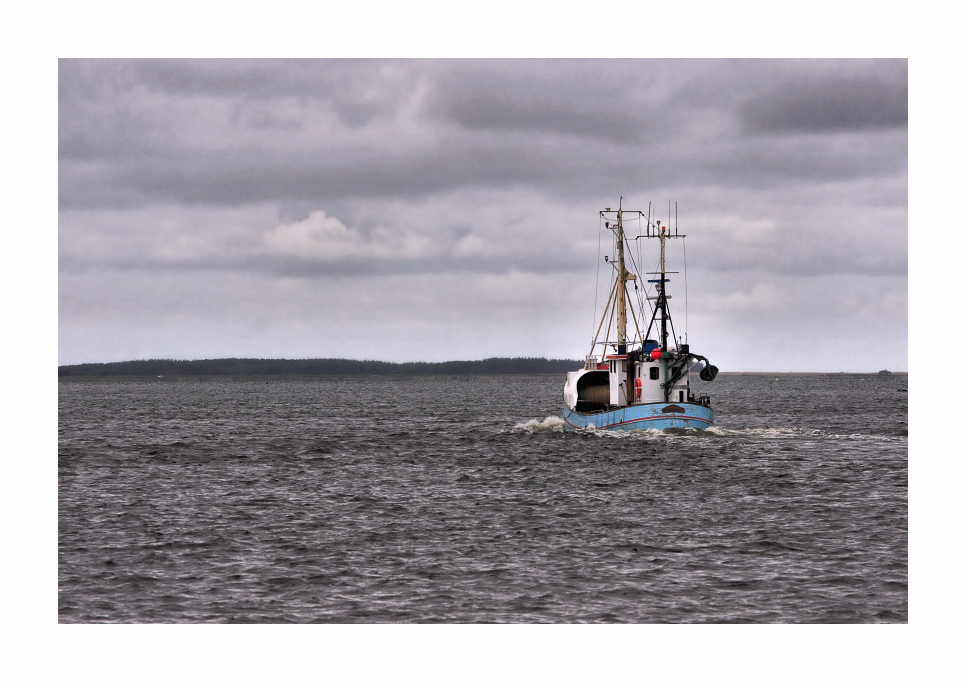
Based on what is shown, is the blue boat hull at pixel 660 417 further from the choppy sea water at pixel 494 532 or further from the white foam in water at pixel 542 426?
the white foam in water at pixel 542 426

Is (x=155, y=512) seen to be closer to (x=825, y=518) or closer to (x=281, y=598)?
(x=281, y=598)

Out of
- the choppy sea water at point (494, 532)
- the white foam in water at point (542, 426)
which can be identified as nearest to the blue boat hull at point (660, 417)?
the choppy sea water at point (494, 532)

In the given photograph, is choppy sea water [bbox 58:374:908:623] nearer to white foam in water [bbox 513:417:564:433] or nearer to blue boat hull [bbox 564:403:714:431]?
blue boat hull [bbox 564:403:714:431]

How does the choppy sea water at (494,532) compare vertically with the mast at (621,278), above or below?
below

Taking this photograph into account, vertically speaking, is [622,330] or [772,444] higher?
[622,330]

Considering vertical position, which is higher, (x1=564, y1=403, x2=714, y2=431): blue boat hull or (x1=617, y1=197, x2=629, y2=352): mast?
(x1=617, y1=197, x2=629, y2=352): mast

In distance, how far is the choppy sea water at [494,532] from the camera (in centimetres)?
2062

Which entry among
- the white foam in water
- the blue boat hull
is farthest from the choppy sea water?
the white foam in water

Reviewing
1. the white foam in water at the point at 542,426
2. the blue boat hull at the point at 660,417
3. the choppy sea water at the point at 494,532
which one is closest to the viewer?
the choppy sea water at the point at 494,532

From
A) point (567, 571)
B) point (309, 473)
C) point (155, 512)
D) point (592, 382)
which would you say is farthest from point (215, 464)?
point (567, 571)

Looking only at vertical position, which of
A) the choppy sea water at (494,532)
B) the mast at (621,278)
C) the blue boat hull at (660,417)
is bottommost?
the choppy sea water at (494,532)

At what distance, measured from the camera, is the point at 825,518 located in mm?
30594

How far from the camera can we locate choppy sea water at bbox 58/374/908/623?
20625 millimetres

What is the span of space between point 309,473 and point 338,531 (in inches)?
641
